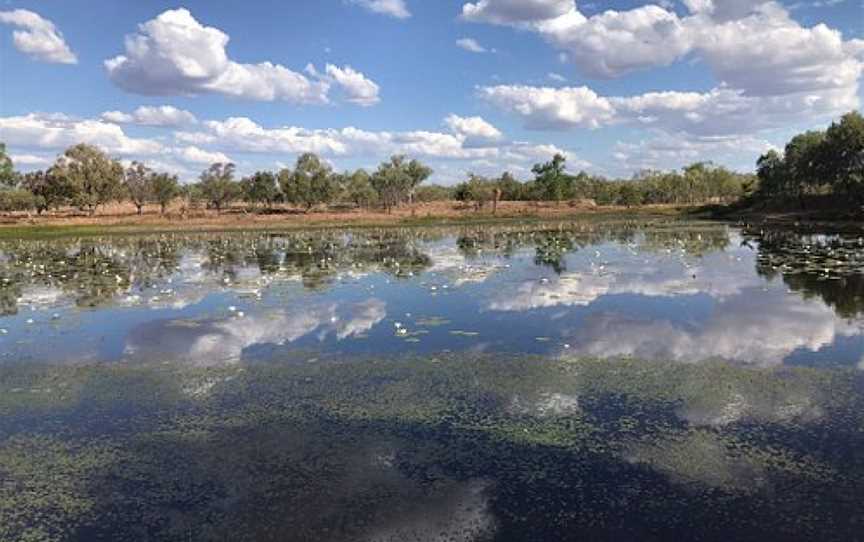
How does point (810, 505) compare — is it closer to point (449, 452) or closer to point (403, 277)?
point (449, 452)

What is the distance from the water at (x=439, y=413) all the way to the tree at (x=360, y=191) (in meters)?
84.7

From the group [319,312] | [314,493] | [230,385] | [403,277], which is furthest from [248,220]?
[314,493]

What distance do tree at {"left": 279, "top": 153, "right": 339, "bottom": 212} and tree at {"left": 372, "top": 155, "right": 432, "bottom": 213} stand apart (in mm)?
7332

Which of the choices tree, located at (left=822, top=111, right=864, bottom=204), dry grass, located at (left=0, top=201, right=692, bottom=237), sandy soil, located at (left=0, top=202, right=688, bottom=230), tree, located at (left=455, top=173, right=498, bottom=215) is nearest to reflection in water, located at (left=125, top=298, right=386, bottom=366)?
dry grass, located at (left=0, top=201, right=692, bottom=237)

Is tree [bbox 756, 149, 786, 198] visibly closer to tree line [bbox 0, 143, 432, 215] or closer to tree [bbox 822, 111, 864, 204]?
tree [bbox 822, 111, 864, 204]

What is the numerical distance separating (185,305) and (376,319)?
7.26 metres

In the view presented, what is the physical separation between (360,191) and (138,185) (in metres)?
31.7

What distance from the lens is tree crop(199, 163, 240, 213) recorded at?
10581 cm

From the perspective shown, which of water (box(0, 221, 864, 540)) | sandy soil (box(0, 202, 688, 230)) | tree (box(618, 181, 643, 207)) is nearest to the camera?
water (box(0, 221, 864, 540))

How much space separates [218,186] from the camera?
4156 inches

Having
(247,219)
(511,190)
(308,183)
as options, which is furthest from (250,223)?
(511,190)

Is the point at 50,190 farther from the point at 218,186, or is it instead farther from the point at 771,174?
the point at 771,174

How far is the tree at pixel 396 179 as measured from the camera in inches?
4269

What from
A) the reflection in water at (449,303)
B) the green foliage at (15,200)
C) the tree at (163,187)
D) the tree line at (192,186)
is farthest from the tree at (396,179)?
the reflection in water at (449,303)
